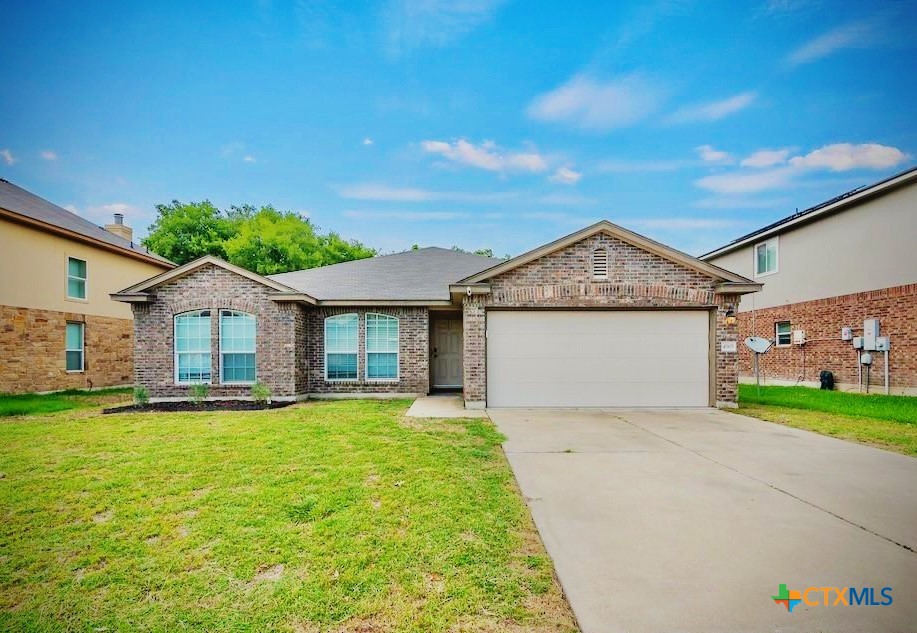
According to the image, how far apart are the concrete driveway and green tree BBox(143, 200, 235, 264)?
33358mm

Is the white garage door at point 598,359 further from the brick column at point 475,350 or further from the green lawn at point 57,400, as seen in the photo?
the green lawn at point 57,400

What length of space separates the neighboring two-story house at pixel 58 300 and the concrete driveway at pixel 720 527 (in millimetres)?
14893

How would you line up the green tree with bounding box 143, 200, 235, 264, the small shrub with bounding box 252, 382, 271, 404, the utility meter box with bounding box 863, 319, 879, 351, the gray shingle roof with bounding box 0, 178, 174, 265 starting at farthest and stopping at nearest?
the green tree with bounding box 143, 200, 235, 264 → the gray shingle roof with bounding box 0, 178, 174, 265 → the utility meter box with bounding box 863, 319, 879, 351 → the small shrub with bounding box 252, 382, 271, 404

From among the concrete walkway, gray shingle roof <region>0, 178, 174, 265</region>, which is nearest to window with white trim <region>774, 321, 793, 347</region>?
the concrete walkway

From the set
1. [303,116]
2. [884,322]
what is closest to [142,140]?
[303,116]

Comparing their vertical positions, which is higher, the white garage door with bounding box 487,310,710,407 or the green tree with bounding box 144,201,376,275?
the green tree with bounding box 144,201,376,275

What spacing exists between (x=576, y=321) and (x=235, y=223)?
33.8m

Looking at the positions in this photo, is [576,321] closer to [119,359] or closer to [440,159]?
[440,159]

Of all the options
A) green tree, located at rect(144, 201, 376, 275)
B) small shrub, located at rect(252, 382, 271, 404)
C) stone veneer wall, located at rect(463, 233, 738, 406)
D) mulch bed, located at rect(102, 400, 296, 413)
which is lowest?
mulch bed, located at rect(102, 400, 296, 413)

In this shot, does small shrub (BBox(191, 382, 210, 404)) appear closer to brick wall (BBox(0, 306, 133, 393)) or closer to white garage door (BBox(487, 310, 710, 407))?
brick wall (BBox(0, 306, 133, 393))

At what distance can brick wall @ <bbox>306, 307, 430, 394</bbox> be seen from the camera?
468 inches

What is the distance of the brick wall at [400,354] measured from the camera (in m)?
11.9

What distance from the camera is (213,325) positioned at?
11.0 meters

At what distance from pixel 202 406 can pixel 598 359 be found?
385 inches
